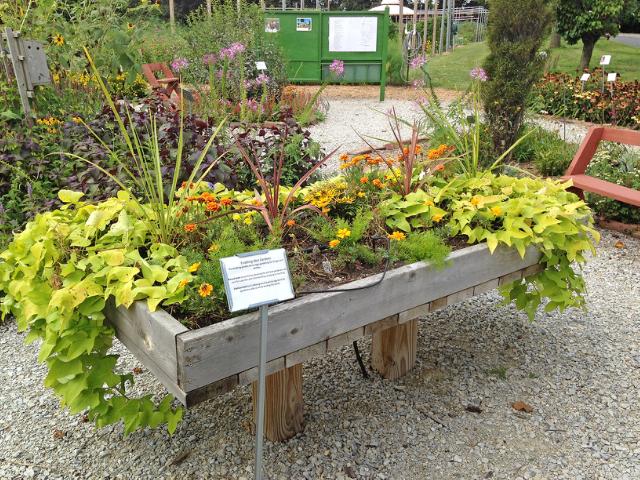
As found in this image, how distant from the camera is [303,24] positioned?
11555 mm

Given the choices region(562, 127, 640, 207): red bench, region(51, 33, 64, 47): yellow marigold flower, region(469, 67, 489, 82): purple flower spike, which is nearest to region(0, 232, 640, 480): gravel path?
region(562, 127, 640, 207): red bench

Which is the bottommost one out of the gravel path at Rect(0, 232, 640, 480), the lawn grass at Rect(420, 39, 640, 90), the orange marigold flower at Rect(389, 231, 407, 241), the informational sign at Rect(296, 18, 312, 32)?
the gravel path at Rect(0, 232, 640, 480)

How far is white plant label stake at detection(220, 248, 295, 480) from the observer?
59.7 inches

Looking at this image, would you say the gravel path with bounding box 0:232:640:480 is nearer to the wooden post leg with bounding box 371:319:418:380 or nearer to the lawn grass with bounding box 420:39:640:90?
the wooden post leg with bounding box 371:319:418:380

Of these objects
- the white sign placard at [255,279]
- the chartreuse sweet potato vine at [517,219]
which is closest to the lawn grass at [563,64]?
the chartreuse sweet potato vine at [517,219]

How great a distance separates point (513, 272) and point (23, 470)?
83.9 inches

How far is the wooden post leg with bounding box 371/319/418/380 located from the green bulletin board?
9396 mm

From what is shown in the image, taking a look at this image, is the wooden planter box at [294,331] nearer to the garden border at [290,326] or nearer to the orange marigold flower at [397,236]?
the garden border at [290,326]

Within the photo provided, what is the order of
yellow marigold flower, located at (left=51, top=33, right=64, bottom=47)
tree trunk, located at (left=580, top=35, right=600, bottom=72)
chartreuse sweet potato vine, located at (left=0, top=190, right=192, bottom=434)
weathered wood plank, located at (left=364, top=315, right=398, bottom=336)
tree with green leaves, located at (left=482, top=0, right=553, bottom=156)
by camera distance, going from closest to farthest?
1. chartreuse sweet potato vine, located at (left=0, top=190, right=192, bottom=434)
2. weathered wood plank, located at (left=364, top=315, right=398, bottom=336)
3. yellow marigold flower, located at (left=51, top=33, right=64, bottom=47)
4. tree with green leaves, located at (left=482, top=0, right=553, bottom=156)
5. tree trunk, located at (left=580, top=35, right=600, bottom=72)

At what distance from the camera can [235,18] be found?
33.4 ft

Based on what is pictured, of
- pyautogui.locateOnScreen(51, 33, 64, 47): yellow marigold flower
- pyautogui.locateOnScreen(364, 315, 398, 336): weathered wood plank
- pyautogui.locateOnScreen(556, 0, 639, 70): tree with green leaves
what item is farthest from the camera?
pyautogui.locateOnScreen(556, 0, 639, 70): tree with green leaves

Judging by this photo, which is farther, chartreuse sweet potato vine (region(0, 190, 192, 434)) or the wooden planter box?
chartreuse sweet potato vine (region(0, 190, 192, 434))

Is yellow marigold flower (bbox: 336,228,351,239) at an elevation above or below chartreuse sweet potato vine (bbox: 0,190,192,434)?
above

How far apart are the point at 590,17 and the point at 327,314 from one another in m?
12.1
